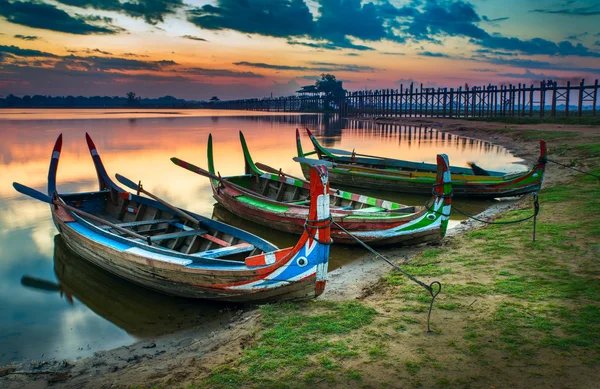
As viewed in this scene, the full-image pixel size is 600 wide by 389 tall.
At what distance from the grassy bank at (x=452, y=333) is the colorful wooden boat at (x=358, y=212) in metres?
1.53

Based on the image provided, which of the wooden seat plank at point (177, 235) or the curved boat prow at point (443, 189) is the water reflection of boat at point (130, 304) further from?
the curved boat prow at point (443, 189)

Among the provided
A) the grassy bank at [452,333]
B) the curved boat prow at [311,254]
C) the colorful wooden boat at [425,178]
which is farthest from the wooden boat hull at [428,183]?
the curved boat prow at [311,254]

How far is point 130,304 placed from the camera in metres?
7.22

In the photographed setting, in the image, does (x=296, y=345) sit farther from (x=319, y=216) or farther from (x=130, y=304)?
(x=130, y=304)

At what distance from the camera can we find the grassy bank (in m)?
3.99

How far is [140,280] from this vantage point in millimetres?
7246

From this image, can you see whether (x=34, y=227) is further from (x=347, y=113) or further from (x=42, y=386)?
(x=347, y=113)

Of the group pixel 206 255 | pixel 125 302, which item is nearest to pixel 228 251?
pixel 206 255

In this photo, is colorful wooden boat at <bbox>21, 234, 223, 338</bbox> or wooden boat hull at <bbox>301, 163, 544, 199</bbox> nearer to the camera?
colorful wooden boat at <bbox>21, 234, 223, 338</bbox>

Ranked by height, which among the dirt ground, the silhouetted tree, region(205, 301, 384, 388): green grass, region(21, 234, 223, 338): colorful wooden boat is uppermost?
the silhouetted tree

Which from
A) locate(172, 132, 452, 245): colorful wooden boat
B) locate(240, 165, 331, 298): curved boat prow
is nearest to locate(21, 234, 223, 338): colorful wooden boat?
locate(240, 165, 331, 298): curved boat prow

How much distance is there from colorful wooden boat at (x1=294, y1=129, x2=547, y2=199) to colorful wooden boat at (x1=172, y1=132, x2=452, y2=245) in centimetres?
110

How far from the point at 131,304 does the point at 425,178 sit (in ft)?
32.8

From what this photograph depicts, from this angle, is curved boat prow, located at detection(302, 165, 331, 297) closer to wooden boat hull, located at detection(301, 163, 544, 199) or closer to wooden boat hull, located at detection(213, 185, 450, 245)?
wooden boat hull, located at detection(213, 185, 450, 245)
